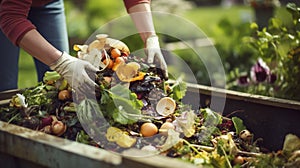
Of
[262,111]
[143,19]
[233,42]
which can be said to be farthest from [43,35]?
[233,42]

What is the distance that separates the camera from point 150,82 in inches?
85.8

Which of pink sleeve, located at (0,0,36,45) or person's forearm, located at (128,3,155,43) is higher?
pink sleeve, located at (0,0,36,45)

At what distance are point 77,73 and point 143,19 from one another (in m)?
0.54

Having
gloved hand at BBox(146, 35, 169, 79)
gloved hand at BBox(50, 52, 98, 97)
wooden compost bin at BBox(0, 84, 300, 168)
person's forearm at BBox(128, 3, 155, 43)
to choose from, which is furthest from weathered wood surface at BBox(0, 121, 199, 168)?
person's forearm at BBox(128, 3, 155, 43)

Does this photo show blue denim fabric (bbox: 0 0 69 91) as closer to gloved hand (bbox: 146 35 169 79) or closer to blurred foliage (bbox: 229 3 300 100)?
gloved hand (bbox: 146 35 169 79)

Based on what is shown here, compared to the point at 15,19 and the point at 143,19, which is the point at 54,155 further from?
the point at 143,19

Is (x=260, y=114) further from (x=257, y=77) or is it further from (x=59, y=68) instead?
(x=59, y=68)

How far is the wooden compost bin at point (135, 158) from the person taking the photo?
1.58m

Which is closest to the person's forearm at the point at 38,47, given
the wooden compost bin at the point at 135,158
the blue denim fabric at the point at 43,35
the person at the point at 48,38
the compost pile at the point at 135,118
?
the person at the point at 48,38

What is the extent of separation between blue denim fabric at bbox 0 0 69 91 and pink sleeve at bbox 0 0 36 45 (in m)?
0.55

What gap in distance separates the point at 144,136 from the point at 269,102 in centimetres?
68

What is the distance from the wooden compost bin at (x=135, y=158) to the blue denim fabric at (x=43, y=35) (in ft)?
1.13

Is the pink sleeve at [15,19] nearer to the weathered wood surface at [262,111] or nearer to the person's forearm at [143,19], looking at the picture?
the person's forearm at [143,19]

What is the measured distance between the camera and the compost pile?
6.21ft
